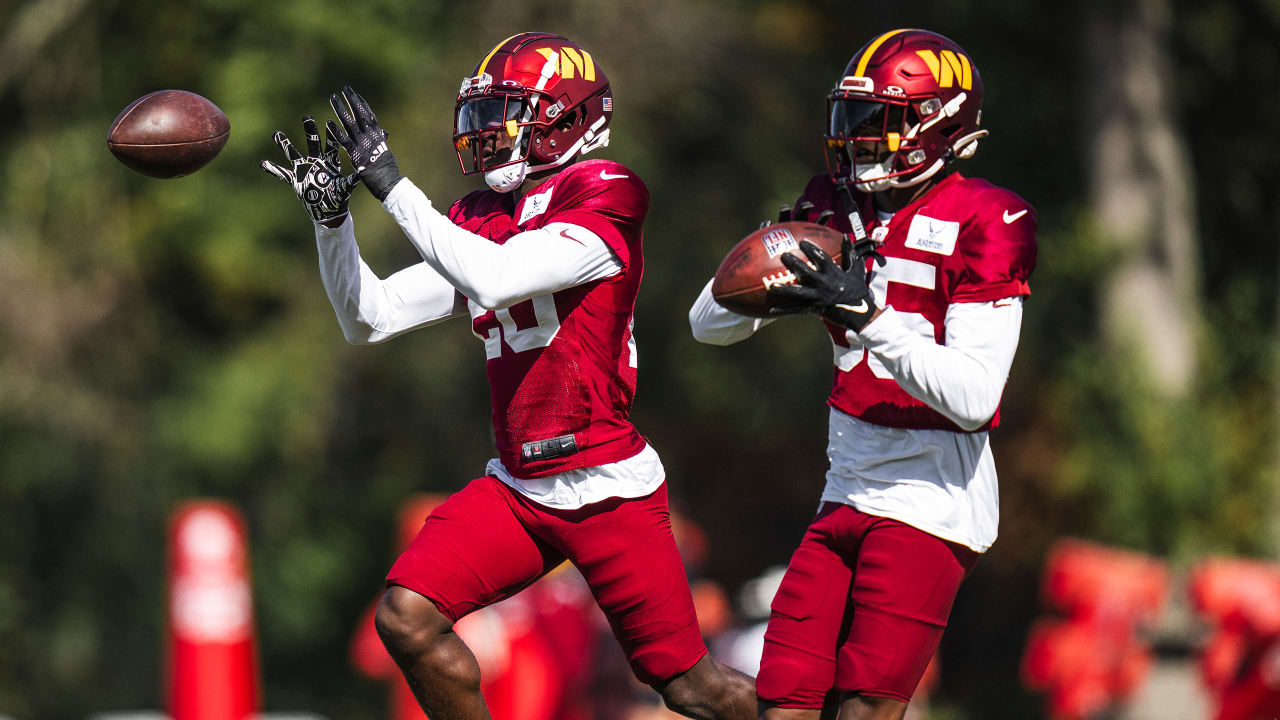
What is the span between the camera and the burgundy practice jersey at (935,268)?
425cm

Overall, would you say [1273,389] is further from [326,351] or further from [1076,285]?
[326,351]

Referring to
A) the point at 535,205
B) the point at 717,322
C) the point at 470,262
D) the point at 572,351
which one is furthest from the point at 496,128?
the point at 717,322

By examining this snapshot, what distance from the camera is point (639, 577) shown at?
15.1 feet

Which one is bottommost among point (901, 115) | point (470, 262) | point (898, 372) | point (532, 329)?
point (898, 372)

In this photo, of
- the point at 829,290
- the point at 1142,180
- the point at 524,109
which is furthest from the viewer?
the point at 1142,180

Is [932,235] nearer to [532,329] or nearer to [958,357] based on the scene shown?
[958,357]

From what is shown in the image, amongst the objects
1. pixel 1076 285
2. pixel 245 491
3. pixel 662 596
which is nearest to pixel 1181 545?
pixel 1076 285

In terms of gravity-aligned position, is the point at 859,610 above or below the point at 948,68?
below

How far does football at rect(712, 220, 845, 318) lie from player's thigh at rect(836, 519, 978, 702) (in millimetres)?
691

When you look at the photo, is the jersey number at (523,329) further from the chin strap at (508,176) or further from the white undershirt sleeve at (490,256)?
the chin strap at (508,176)

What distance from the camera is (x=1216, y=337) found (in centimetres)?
1205

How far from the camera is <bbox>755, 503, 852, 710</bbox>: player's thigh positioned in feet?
14.2

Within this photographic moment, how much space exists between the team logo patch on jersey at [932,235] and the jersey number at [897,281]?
0.05 metres

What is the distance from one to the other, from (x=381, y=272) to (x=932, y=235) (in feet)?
35.4
